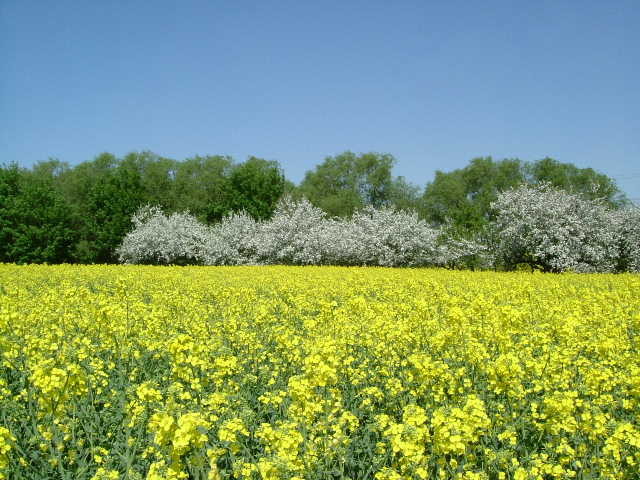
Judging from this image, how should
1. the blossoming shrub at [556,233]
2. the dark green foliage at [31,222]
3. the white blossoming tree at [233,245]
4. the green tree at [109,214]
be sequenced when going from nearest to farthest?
the blossoming shrub at [556,233] → the white blossoming tree at [233,245] → the dark green foliage at [31,222] → the green tree at [109,214]

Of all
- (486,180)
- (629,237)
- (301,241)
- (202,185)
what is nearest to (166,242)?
(301,241)

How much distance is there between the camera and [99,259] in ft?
158

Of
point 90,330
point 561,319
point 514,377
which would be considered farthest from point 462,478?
point 90,330

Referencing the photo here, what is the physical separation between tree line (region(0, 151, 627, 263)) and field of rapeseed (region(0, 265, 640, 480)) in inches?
1076

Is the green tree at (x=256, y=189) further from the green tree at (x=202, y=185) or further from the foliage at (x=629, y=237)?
the foliage at (x=629, y=237)

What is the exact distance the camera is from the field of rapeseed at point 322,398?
3.46 meters

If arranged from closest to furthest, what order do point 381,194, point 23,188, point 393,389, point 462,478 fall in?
Answer: point 462,478 → point 393,389 → point 23,188 → point 381,194

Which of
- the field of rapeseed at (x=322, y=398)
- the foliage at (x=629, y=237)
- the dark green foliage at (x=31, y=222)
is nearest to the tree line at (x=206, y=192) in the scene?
the dark green foliage at (x=31, y=222)

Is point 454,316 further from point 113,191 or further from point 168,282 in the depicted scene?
point 113,191

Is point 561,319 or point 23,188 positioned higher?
point 23,188

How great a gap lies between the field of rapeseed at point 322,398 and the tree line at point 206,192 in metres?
27.3

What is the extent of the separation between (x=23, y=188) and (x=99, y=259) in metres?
8.94

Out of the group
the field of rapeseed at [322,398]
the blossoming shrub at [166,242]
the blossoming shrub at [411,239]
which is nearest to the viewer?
the field of rapeseed at [322,398]

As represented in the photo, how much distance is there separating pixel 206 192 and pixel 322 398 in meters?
57.9
